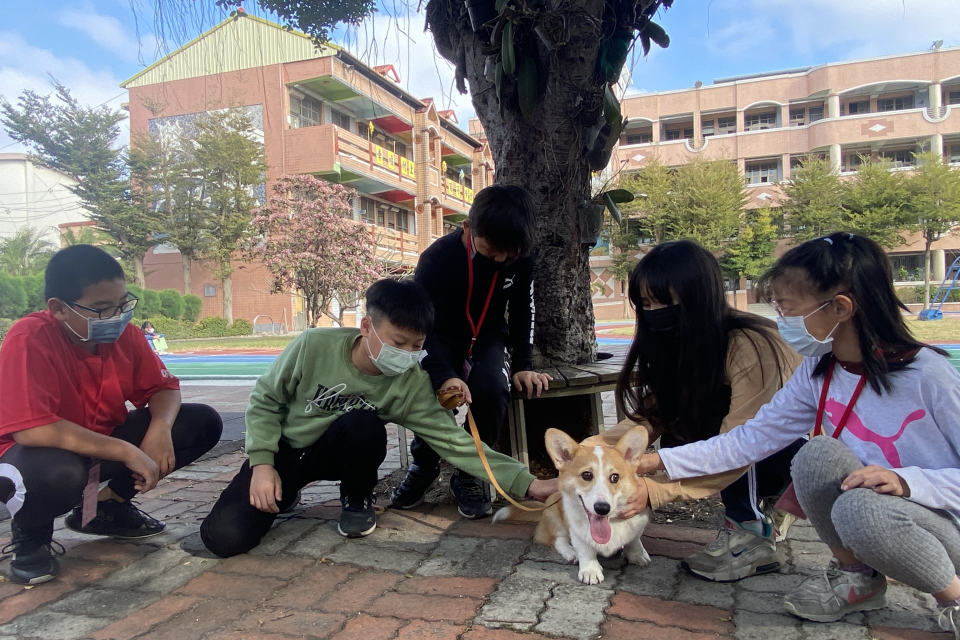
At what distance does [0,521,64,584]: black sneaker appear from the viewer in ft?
6.91

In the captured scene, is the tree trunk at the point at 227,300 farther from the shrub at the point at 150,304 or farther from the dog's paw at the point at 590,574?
the dog's paw at the point at 590,574

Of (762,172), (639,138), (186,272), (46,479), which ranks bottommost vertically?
(46,479)

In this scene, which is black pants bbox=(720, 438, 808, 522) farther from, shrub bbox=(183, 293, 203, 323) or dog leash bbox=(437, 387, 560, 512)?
shrub bbox=(183, 293, 203, 323)

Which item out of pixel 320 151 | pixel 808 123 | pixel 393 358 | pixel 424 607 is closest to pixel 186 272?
pixel 320 151

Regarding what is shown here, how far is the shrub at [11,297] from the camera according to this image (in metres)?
18.6

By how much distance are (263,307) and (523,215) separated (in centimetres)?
2350

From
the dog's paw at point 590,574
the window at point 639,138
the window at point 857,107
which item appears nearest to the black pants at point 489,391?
the dog's paw at point 590,574

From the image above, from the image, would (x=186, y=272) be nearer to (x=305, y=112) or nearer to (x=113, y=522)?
(x=305, y=112)

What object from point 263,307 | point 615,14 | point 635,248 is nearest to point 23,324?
point 615,14

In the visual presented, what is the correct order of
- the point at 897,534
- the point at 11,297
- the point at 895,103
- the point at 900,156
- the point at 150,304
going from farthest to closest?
1. the point at 895,103
2. the point at 900,156
3. the point at 150,304
4. the point at 11,297
5. the point at 897,534

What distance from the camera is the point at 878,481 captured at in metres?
1.54

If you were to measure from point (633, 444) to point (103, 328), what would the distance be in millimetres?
2109

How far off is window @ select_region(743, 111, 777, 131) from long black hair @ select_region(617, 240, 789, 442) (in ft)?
127

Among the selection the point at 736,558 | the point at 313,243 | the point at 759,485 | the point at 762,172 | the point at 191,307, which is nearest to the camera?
the point at 736,558
